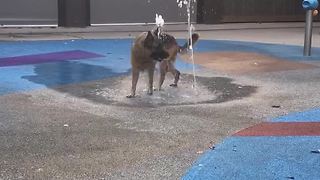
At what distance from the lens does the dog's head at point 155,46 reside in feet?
22.2

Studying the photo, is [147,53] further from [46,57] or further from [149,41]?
[46,57]

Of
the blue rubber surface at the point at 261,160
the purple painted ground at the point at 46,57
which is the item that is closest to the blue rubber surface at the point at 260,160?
the blue rubber surface at the point at 261,160

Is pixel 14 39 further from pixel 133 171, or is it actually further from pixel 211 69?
pixel 133 171

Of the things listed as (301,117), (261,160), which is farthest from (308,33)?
(261,160)

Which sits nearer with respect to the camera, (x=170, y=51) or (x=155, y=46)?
(x=155, y=46)

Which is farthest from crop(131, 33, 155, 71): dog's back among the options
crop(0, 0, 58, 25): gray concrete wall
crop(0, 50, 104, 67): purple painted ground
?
crop(0, 0, 58, 25): gray concrete wall

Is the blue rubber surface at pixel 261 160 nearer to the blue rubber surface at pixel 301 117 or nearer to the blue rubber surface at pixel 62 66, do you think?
the blue rubber surface at pixel 301 117

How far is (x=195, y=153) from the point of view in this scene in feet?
16.4

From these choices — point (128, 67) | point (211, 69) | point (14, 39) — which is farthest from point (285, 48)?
point (14, 39)

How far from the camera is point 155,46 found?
267 inches

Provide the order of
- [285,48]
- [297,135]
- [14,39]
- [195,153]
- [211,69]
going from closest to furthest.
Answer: [195,153] → [297,135] → [211,69] → [285,48] → [14,39]

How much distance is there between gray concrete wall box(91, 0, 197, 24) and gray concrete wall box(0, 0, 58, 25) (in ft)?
4.18

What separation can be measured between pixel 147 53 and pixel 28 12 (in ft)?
35.1

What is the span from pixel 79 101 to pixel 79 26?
1028 cm
